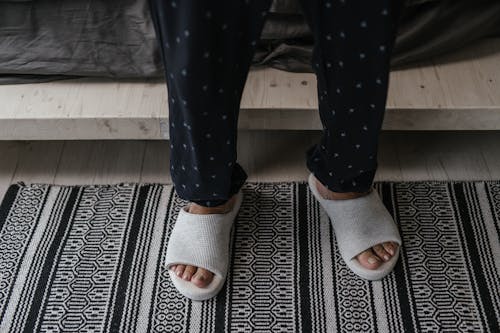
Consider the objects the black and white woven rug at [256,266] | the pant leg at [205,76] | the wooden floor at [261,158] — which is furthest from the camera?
the wooden floor at [261,158]

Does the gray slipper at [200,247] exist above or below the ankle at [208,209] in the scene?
below

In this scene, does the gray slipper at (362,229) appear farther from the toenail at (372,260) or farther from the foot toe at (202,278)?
the foot toe at (202,278)

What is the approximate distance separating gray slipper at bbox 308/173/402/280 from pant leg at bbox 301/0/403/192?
0.30 ft

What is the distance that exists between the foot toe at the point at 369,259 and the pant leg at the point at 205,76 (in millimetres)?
275

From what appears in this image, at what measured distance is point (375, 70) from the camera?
79cm

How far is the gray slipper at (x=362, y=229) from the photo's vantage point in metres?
1.01

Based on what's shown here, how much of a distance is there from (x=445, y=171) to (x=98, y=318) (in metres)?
0.75

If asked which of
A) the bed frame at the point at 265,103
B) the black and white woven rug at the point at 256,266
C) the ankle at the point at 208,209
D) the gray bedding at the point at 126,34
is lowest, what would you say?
the black and white woven rug at the point at 256,266

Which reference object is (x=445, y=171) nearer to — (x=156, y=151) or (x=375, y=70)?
(x=375, y=70)

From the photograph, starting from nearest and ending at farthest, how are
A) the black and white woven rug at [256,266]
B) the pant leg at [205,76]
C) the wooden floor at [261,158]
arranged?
the pant leg at [205,76]
the black and white woven rug at [256,266]
the wooden floor at [261,158]

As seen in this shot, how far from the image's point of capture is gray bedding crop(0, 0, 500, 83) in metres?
1.01

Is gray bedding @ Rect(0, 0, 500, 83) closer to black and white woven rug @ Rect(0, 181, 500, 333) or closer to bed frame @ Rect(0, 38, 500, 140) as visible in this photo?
bed frame @ Rect(0, 38, 500, 140)

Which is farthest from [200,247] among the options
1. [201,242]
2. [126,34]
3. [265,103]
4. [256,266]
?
[126,34]

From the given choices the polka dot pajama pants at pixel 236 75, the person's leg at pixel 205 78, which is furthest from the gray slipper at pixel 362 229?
the person's leg at pixel 205 78
